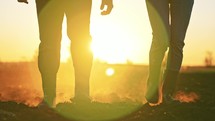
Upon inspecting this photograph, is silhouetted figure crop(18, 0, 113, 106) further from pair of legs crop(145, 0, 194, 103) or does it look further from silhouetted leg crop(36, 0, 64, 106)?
pair of legs crop(145, 0, 194, 103)

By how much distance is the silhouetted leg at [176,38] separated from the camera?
7.16m

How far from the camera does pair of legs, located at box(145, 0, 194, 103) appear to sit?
Result: 7.16m

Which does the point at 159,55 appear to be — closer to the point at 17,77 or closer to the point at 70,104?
the point at 70,104

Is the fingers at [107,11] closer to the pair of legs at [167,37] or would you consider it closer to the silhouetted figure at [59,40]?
the silhouetted figure at [59,40]

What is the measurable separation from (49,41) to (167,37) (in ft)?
4.97

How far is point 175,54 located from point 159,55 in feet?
0.71

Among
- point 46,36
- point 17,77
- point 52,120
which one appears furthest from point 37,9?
point 17,77

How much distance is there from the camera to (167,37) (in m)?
7.21

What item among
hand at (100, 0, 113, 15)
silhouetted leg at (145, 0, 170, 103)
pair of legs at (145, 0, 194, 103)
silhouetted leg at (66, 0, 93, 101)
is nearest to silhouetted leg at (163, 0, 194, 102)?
pair of legs at (145, 0, 194, 103)

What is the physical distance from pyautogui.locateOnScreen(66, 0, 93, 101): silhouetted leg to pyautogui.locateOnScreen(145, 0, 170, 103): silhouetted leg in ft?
2.66

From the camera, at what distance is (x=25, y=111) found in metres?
7.22

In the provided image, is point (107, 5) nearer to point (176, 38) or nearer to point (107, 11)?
point (107, 11)

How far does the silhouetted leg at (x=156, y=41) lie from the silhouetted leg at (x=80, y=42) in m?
0.81

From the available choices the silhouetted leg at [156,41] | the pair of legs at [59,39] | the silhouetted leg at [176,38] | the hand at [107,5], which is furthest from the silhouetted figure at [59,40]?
the silhouetted leg at [176,38]
